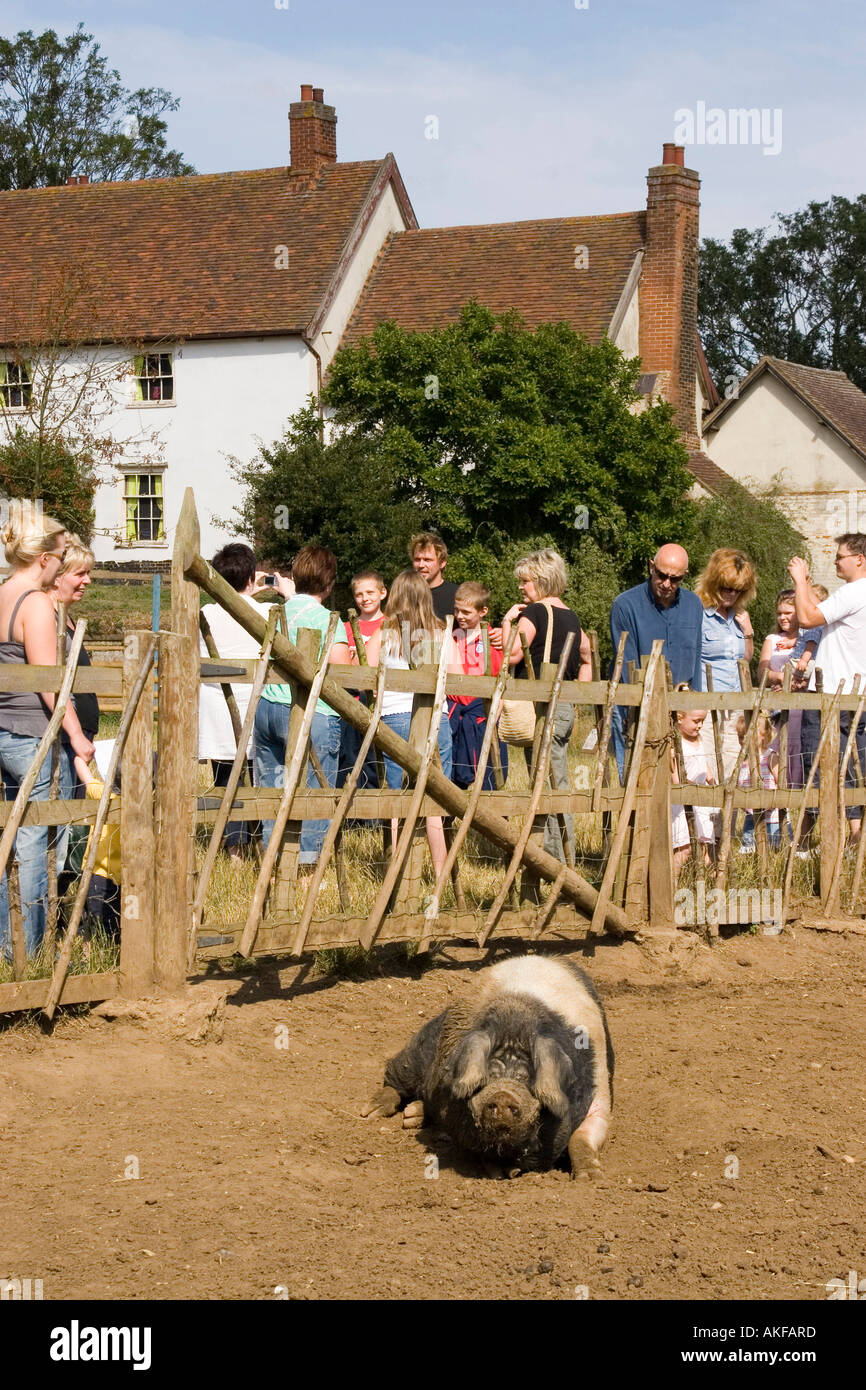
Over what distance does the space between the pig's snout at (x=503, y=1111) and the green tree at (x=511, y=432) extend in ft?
69.4

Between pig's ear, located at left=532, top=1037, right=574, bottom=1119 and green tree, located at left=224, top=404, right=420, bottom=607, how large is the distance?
19905mm

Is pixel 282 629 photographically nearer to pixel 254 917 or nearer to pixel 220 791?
pixel 220 791

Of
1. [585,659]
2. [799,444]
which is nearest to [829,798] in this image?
[585,659]

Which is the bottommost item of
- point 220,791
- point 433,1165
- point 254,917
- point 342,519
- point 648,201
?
point 433,1165

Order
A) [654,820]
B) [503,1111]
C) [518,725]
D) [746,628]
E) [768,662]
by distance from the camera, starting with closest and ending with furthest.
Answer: [503,1111]
[654,820]
[518,725]
[746,628]
[768,662]

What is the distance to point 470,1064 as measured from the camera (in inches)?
181

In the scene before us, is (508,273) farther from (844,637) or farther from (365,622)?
(365,622)

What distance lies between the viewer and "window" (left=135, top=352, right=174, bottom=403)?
33.5 metres

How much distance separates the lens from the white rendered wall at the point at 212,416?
32.1m

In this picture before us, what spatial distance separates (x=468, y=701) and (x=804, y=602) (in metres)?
1.87

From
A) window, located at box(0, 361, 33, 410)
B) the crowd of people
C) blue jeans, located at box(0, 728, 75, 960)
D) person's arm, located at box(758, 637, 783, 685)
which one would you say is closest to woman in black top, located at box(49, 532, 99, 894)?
the crowd of people

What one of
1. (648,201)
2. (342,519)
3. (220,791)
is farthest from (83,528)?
(220,791)

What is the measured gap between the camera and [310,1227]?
13.8ft

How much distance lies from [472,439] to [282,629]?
20.6 meters
